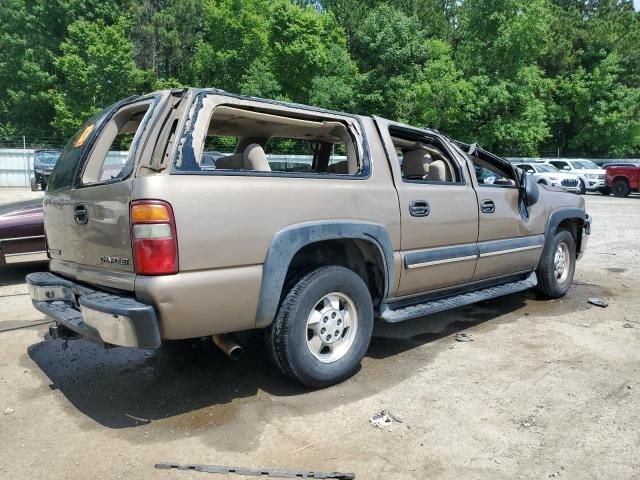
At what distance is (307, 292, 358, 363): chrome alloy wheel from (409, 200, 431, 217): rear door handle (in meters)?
0.88

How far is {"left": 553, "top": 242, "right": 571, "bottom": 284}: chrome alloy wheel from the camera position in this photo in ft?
19.8

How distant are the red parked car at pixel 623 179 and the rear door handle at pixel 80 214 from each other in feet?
80.0

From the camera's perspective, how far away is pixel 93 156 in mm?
3811

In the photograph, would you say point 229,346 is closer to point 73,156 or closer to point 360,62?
point 73,156

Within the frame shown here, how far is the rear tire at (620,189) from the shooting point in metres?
23.2

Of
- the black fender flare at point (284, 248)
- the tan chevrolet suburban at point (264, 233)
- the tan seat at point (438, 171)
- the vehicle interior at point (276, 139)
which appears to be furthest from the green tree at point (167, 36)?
the black fender flare at point (284, 248)

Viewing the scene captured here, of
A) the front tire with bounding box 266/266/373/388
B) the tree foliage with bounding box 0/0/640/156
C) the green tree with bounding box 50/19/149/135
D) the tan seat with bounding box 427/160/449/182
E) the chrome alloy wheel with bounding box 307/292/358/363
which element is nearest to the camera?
the front tire with bounding box 266/266/373/388

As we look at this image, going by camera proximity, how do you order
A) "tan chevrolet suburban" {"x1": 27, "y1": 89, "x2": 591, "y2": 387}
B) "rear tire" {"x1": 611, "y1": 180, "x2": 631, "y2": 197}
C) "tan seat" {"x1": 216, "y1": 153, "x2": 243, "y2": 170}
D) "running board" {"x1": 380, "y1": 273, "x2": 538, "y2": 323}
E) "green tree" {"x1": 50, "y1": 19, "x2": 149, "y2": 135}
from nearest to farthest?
"tan chevrolet suburban" {"x1": 27, "y1": 89, "x2": 591, "y2": 387} → "tan seat" {"x1": 216, "y1": 153, "x2": 243, "y2": 170} → "running board" {"x1": 380, "y1": 273, "x2": 538, "y2": 323} → "rear tire" {"x1": 611, "y1": 180, "x2": 631, "y2": 197} → "green tree" {"x1": 50, "y1": 19, "x2": 149, "y2": 135}

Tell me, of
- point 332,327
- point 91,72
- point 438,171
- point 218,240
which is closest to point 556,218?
point 438,171

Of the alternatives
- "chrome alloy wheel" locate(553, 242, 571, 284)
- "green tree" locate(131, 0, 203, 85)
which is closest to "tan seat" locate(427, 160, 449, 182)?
"chrome alloy wheel" locate(553, 242, 571, 284)

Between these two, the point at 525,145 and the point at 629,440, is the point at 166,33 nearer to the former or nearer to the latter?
the point at 525,145

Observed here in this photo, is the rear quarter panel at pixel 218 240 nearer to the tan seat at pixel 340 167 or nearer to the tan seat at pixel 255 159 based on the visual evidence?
the tan seat at pixel 255 159

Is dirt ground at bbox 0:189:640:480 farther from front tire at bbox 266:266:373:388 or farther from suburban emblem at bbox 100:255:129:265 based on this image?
suburban emblem at bbox 100:255:129:265

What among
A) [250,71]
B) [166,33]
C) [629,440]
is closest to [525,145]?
[250,71]
